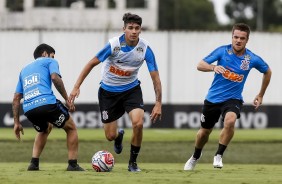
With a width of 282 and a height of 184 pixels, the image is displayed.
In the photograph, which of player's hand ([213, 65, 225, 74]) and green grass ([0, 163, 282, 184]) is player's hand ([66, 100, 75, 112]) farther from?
player's hand ([213, 65, 225, 74])

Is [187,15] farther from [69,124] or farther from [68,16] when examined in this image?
[69,124]

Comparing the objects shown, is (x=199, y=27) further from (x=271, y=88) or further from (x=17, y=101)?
(x=17, y=101)

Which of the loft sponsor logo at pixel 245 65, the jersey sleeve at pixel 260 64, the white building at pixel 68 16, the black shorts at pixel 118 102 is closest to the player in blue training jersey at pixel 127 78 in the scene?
the black shorts at pixel 118 102

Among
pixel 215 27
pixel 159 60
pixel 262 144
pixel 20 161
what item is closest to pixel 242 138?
pixel 262 144

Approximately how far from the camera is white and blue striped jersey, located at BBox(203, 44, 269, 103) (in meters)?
17.2

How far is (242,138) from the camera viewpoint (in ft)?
99.3

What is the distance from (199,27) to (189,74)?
84.9m

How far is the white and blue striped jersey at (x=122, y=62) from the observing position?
16.7 metres

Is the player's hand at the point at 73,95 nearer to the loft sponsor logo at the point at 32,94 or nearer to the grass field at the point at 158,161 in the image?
the loft sponsor logo at the point at 32,94

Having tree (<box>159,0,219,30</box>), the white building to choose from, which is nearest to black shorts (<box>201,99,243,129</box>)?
the white building

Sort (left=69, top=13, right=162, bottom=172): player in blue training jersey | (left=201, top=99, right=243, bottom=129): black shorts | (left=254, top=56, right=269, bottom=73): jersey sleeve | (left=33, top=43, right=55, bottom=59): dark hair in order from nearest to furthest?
(left=33, top=43, right=55, bottom=59): dark hair < (left=69, top=13, right=162, bottom=172): player in blue training jersey < (left=201, top=99, right=243, bottom=129): black shorts < (left=254, top=56, right=269, bottom=73): jersey sleeve

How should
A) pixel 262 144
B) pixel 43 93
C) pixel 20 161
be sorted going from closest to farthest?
pixel 43 93, pixel 20 161, pixel 262 144

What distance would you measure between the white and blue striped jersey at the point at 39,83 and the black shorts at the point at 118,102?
1.63 meters

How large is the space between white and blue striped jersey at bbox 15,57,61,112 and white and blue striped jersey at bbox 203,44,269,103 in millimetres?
2893
